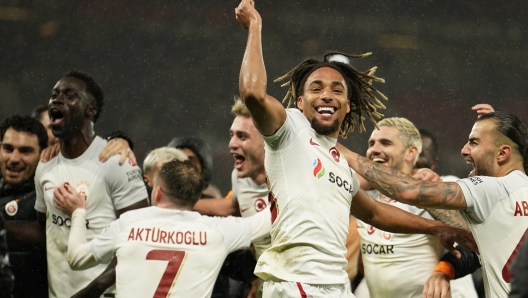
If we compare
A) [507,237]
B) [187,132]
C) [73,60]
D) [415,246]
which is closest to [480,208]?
[507,237]

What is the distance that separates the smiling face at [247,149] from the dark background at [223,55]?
16.2 feet

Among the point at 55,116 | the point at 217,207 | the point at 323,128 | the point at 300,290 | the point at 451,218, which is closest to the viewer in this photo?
the point at 300,290

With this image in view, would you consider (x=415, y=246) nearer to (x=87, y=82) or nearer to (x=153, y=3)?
(x=87, y=82)

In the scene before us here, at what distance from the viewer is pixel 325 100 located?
3.46 metres

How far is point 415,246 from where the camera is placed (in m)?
4.73

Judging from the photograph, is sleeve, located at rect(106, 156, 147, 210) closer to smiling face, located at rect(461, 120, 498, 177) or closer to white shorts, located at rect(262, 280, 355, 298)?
white shorts, located at rect(262, 280, 355, 298)

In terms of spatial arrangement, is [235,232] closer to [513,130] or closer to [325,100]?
[325,100]

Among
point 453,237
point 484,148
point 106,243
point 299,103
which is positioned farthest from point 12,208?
point 484,148

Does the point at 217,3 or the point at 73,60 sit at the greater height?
the point at 217,3

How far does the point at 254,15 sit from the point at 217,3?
8556mm

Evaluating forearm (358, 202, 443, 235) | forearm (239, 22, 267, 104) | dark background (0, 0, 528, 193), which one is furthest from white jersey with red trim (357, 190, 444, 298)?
dark background (0, 0, 528, 193)

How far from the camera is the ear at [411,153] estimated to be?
16.8ft

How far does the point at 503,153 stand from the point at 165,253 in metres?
1.80

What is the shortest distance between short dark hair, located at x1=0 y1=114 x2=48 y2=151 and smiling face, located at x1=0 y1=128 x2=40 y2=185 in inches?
1.1
